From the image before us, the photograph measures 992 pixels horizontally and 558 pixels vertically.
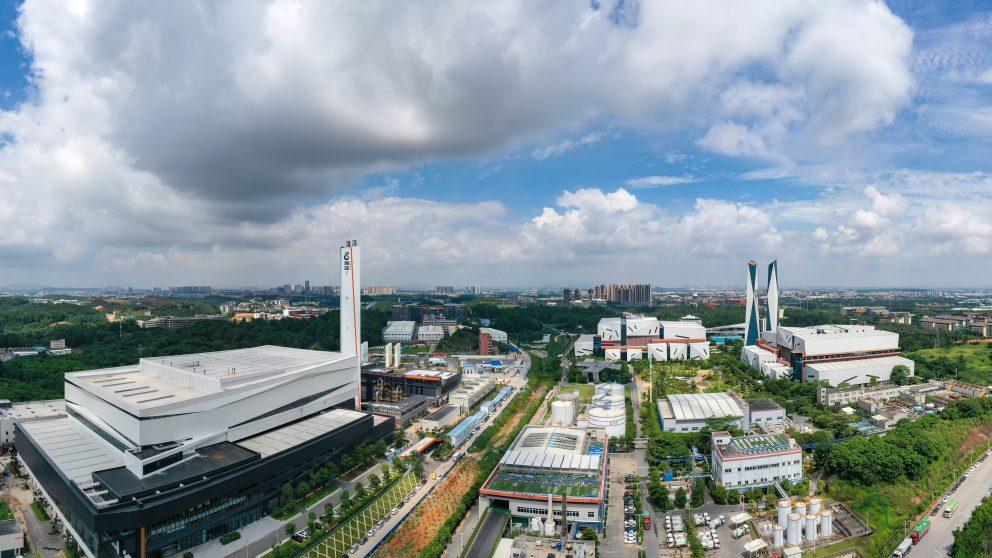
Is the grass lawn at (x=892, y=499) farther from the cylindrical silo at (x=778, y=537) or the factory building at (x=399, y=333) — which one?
the factory building at (x=399, y=333)

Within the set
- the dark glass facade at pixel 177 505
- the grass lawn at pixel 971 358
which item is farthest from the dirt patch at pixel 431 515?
the grass lawn at pixel 971 358

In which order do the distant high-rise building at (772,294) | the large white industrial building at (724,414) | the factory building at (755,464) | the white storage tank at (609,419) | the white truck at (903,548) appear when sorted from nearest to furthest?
the white truck at (903,548) < the factory building at (755,464) < the large white industrial building at (724,414) < the white storage tank at (609,419) < the distant high-rise building at (772,294)


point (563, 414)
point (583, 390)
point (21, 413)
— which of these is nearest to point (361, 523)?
point (563, 414)

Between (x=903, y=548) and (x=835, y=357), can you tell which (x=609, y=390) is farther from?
(x=903, y=548)

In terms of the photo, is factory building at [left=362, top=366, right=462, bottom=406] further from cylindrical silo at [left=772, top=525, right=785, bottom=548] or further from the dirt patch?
cylindrical silo at [left=772, top=525, right=785, bottom=548]

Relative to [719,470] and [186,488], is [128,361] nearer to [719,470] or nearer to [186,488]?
[186,488]
